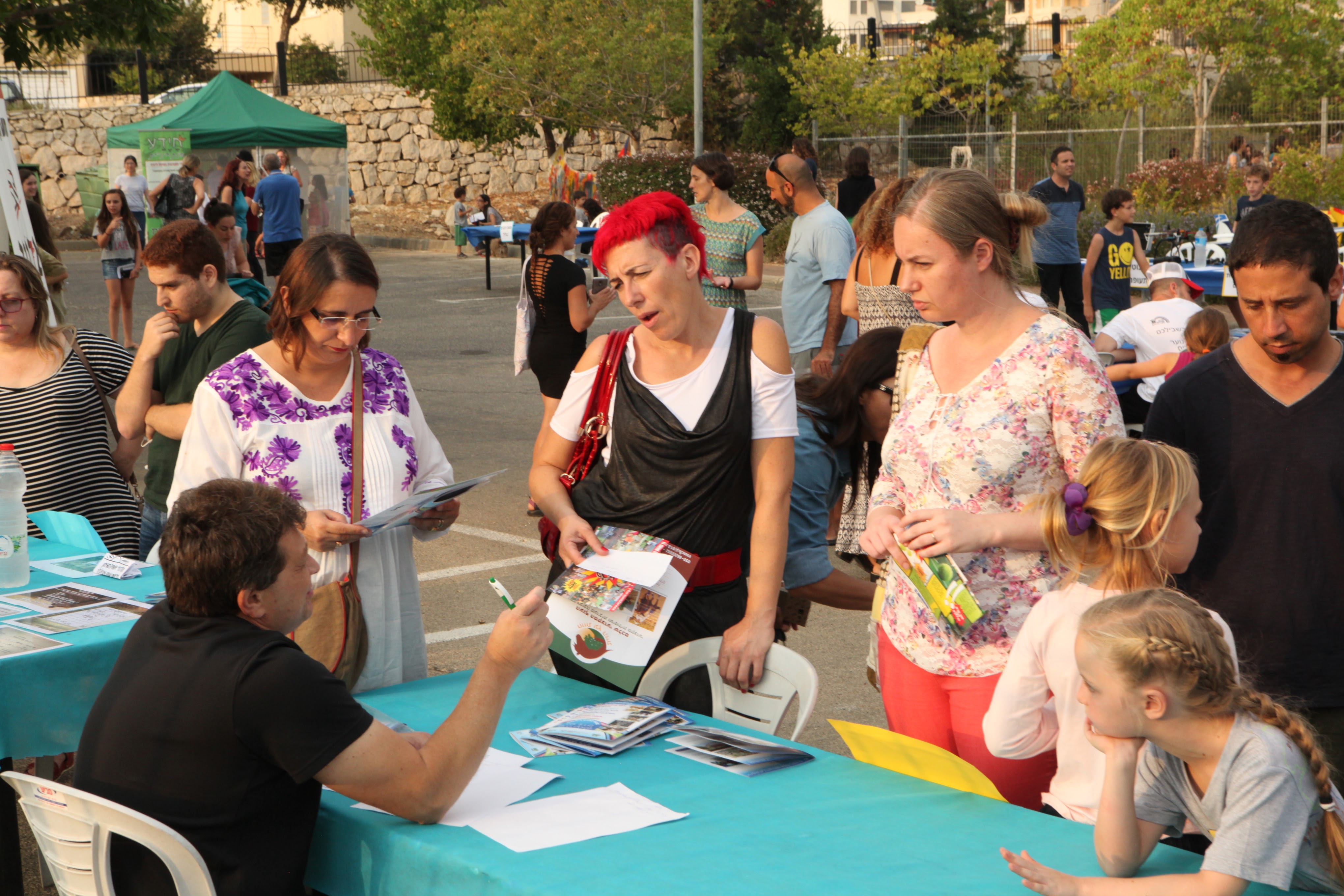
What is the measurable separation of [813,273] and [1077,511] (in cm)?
511

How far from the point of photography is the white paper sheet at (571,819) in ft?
7.37

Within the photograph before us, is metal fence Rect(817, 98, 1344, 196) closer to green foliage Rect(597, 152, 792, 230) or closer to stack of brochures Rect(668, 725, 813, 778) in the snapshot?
green foliage Rect(597, 152, 792, 230)

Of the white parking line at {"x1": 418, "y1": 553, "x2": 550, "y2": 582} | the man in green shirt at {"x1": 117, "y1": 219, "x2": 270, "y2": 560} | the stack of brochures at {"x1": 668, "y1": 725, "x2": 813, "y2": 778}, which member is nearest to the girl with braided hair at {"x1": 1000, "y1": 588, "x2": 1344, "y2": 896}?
the stack of brochures at {"x1": 668, "y1": 725, "x2": 813, "y2": 778}

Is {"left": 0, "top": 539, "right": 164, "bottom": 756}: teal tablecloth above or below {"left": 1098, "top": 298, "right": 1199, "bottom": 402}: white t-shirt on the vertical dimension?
below

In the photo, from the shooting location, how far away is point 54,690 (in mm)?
3156

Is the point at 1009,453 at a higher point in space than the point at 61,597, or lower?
higher

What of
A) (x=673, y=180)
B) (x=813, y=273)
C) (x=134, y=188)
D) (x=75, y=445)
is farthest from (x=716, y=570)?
(x=673, y=180)

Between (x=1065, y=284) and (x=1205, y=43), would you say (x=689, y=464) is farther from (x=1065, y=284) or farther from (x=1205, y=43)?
(x=1205, y=43)

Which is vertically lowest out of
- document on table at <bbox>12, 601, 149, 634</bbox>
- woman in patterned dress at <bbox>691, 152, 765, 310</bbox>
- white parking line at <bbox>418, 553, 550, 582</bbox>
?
white parking line at <bbox>418, 553, 550, 582</bbox>

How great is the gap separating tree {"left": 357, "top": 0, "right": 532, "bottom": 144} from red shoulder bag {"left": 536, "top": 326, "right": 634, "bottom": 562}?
29768mm

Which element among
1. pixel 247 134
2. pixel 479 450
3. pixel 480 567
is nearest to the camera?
pixel 480 567

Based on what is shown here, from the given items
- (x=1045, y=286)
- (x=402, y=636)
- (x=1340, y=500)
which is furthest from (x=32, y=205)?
(x=1340, y=500)

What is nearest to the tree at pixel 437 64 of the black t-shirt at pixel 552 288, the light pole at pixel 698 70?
the light pole at pixel 698 70

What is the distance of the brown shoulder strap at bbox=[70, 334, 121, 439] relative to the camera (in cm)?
450
